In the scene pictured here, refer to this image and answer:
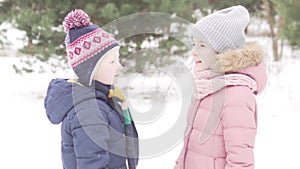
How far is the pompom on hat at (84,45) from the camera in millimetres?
2156

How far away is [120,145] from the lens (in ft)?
7.34

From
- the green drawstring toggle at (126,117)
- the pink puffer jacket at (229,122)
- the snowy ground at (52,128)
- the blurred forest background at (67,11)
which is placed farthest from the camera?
the blurred forest background at (67,11)

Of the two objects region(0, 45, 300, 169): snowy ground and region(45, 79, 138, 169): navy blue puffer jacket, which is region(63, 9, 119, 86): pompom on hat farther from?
region(0, 45, 300, 169): snowy ground

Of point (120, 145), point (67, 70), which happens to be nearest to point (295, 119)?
point (67, 70)

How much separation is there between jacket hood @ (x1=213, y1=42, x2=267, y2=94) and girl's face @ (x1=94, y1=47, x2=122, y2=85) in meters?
0.51

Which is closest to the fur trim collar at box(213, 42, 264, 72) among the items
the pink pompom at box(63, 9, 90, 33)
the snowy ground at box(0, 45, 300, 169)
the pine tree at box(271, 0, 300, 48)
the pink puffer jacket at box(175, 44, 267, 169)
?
the pink puffer jacket at box(175, 44, 267, 169)

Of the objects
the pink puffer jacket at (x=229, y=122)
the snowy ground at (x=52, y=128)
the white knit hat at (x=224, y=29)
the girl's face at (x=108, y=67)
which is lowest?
the snowy ground at (x=52, y=128)

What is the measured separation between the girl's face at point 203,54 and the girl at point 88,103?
43cm

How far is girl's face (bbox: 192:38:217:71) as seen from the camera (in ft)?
7.77

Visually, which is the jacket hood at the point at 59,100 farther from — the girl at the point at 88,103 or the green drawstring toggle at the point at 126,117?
the green drawstring toggle at the point at 126,117

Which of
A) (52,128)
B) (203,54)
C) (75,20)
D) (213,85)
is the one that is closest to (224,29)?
(203,54)

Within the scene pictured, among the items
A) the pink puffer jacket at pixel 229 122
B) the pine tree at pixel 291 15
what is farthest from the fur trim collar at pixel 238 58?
the pine tree at pixel 291 15

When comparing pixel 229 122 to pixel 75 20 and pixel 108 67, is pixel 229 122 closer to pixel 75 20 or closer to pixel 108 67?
pixel 108 67

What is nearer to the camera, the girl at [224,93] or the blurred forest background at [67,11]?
the girl at [224,93]
